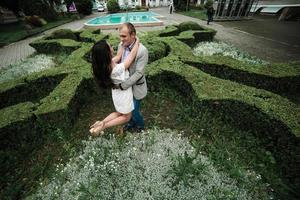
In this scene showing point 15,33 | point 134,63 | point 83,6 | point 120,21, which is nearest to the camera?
point 134,63

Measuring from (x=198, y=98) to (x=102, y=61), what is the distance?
2.46 meters

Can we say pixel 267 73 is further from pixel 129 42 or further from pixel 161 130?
pixel 129 42

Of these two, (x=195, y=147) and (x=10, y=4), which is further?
(x=10, y=4)

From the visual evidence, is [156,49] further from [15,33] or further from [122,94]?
[15,33]

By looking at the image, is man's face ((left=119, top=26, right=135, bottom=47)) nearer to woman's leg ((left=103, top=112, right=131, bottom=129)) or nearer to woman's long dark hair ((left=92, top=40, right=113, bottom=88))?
woman's long dark hair ((left=92, top=40, right=113, bottom=88))

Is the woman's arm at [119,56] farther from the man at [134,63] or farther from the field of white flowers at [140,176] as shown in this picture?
the field of white flowers at [140,176]

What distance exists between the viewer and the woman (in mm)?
2766

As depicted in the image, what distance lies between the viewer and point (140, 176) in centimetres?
312

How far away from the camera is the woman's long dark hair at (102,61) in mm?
2729

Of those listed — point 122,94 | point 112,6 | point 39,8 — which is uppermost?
point 122,94

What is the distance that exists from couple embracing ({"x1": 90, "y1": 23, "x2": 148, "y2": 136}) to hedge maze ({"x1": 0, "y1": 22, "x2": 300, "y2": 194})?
1.42 m

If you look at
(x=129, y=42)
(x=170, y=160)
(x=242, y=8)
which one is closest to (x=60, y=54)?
(x=129, y=42)

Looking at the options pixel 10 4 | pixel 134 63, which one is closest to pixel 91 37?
pixel 134 63

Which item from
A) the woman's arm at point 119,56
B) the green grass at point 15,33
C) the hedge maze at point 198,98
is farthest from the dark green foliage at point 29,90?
the green grass at point 15,33
